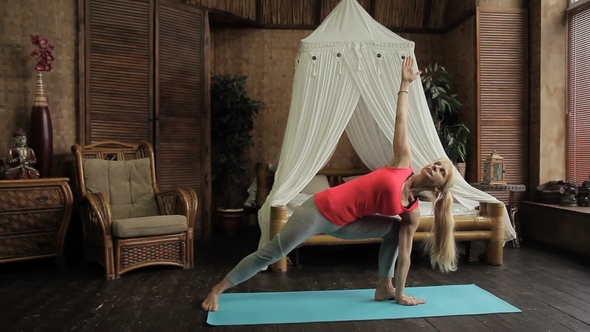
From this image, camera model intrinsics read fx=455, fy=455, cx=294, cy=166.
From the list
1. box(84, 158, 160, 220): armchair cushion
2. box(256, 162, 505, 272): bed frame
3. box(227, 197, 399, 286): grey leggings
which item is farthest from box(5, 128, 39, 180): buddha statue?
box(227, 197, 399, 286): grey leggings

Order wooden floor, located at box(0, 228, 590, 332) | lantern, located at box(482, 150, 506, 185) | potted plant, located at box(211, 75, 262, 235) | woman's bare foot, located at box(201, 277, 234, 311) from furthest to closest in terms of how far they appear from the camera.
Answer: potted plant, located at box(211, 75, 262, 235)
lantern, located at box(482, 150, 506, 185)
woman's bare foot, located at box(201, 277, 234, 311)
wooden floor, located at box(0, 228, 590, 332)

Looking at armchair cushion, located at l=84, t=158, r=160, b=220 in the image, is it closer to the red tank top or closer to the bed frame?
the bed frame

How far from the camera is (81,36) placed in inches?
179

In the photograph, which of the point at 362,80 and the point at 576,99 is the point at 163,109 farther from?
the point at 576,99

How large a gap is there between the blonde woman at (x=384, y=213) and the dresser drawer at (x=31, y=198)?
1930mm

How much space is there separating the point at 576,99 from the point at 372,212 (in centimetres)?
362

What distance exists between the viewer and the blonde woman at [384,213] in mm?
2727

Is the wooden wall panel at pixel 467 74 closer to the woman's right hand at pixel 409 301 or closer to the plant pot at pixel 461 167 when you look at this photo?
the plant pot at pixel 461 167

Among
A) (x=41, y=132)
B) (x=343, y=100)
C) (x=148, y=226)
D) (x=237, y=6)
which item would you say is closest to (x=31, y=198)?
(x=41, y=132)

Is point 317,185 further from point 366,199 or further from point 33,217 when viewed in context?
point 33,217

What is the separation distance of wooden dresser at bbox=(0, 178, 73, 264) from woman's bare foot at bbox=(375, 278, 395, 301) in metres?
2.77

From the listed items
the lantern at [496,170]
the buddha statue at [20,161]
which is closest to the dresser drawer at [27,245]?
the buddha statue at [20,161]

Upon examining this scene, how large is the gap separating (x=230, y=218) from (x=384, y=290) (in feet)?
9.80

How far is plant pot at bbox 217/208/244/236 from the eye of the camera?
5695mm
